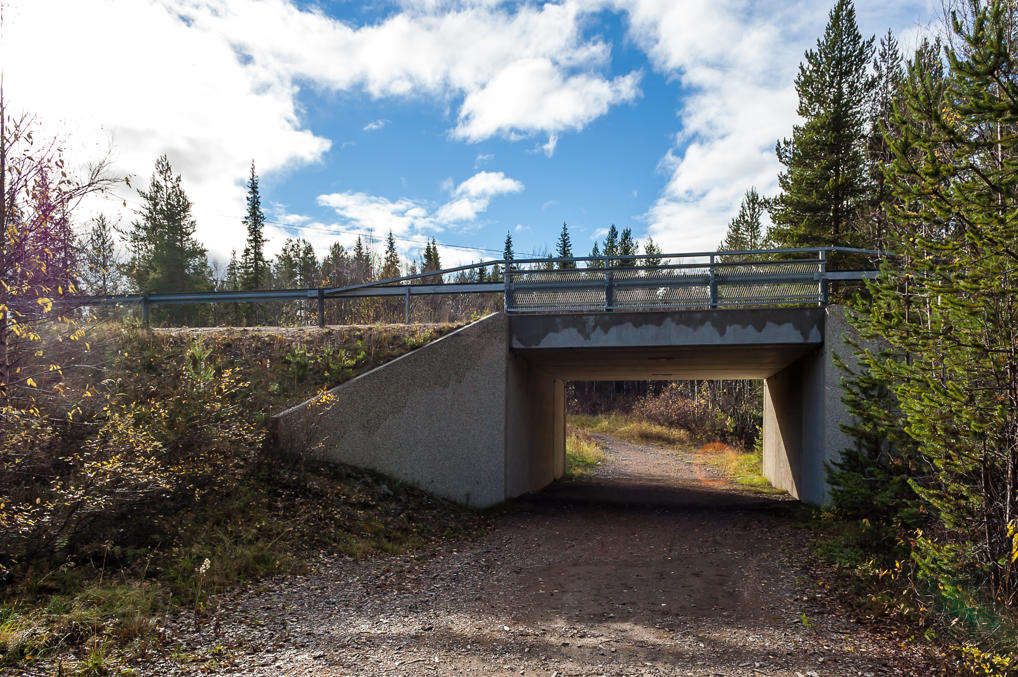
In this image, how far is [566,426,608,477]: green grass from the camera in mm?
22250

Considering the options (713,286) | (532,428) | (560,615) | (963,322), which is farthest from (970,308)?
(532,428)

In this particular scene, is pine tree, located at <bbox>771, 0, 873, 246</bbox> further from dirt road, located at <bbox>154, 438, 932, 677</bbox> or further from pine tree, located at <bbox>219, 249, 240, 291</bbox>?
pine tree, located at <bbox>219, 249, 240, 291</bbox>

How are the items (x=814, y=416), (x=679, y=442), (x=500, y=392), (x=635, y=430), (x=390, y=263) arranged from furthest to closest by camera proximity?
(x=390, y=263) → (x=635, y=430) → (x=679, y=442) → (x=500, y=392) → (x=814, y=416)

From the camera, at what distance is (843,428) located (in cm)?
950

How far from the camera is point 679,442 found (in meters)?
33.0

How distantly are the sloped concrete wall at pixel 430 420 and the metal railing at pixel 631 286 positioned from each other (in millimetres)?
974

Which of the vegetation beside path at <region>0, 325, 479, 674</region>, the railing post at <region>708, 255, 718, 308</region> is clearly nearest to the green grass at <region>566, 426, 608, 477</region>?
the railing post at <region>708, 255, 718, 308</region>

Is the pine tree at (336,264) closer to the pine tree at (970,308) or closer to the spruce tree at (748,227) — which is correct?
the spruce tree at (748,227)

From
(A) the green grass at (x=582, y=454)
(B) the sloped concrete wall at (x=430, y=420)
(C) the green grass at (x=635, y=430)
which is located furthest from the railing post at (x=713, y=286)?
(C) the green grass at (x=635, y=430)

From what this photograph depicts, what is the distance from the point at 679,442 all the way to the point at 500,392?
23.3 meters

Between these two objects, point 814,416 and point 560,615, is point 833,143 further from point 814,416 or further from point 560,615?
point 560,615

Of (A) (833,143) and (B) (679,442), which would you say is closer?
(A) (833,143)

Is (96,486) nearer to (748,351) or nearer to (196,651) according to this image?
(196,651)

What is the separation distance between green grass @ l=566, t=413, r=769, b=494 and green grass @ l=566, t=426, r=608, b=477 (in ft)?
13.7
